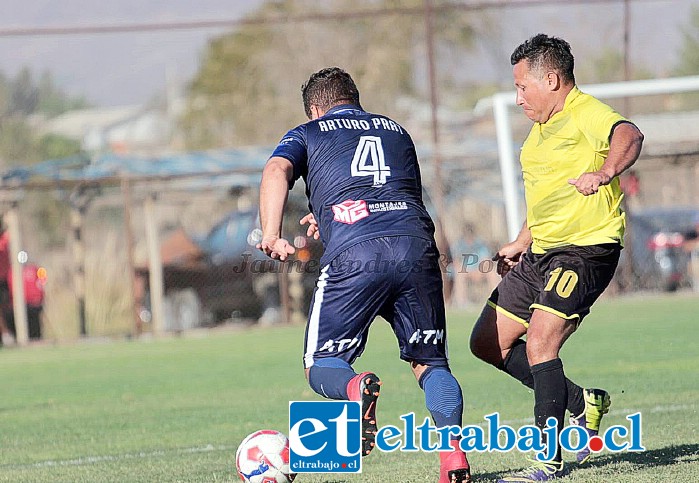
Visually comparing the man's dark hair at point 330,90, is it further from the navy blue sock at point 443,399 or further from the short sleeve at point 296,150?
the navy blue sock at point 443,399

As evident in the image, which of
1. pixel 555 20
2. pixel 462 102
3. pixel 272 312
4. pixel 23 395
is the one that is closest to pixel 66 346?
pixel 272 312

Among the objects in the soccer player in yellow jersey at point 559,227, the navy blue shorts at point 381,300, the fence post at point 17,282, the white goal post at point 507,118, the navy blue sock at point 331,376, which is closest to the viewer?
the navy blue sock at point 331,376

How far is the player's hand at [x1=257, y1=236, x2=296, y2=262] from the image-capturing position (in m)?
4.96

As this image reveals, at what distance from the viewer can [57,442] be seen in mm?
7742

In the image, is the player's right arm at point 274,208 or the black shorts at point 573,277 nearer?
the player's right arm at point 274,208

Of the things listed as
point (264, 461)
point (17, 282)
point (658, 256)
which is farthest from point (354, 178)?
point (658, 256)

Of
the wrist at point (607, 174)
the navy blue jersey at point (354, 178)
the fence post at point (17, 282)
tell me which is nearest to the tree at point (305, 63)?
the fence post at point (17, 282)

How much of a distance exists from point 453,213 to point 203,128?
62.5 feet

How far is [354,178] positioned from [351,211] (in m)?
0.15

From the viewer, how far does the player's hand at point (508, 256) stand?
20.1 ft

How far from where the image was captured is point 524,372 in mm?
5988

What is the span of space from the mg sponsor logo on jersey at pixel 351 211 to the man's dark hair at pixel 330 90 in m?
0.56

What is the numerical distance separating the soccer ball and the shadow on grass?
5.07 feet

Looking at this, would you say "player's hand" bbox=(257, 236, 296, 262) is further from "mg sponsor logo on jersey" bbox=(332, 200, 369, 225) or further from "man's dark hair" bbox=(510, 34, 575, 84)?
"man's dark hair" bbox=(510, 34, 575, 84)
